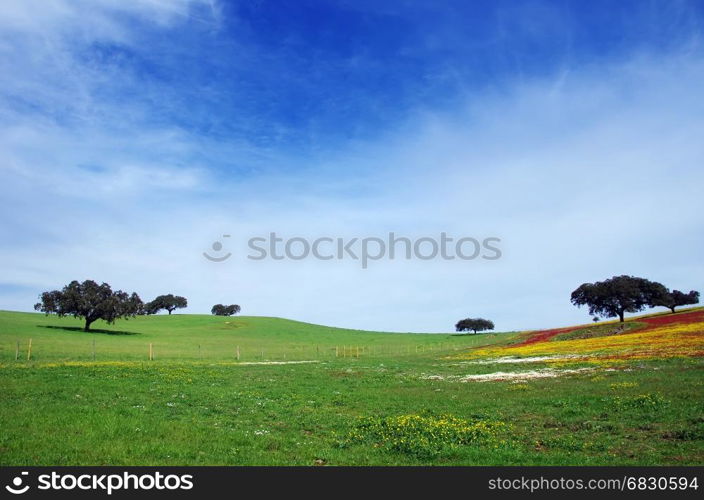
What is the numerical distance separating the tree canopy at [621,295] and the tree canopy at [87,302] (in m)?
107

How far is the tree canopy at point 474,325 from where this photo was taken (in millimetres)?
Answer: 184000

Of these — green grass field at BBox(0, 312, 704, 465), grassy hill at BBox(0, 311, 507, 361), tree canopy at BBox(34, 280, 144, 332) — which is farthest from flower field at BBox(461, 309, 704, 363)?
tree canopy at BBox(34, 280, 144, 332)

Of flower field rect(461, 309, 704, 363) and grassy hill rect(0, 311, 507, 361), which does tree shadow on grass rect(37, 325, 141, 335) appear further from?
flower field rect(461, 309, 704, 363)

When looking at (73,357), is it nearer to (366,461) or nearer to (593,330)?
(366,461)

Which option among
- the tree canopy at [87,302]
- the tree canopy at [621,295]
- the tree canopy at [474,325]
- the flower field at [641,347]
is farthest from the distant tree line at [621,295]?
the tree canopy at [87,302]

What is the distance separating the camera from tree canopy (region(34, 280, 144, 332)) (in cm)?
10519

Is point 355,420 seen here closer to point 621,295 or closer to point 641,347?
point 641,347

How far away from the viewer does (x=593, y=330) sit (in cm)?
9556

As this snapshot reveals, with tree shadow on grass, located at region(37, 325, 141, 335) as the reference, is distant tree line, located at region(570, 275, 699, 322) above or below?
above

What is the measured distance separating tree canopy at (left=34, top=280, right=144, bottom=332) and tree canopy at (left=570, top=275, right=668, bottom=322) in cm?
10706

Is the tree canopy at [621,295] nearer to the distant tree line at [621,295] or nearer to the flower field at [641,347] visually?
the distant tree line at [621,295]

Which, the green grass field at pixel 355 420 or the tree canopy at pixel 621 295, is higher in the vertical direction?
the tree canopy at pixel 621 295

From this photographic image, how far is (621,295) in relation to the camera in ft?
352
